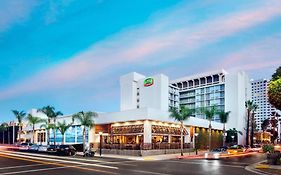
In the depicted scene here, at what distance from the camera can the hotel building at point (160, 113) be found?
187 ft

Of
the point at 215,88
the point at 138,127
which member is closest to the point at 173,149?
the point at 138,127

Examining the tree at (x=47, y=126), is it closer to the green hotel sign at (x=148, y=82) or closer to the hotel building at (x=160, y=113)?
the hotel building at (x=160, y=113)

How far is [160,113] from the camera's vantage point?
58.3 meters

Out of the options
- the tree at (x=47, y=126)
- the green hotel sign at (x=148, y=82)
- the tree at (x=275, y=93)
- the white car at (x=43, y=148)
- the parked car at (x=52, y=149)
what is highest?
the green hotel sign at (x=148, y=82)

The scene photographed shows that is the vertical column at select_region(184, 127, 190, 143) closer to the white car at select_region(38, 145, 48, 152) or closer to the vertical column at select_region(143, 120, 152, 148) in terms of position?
the vertical column at select_region(143, 120, 152, 148)

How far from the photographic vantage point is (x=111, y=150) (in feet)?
175

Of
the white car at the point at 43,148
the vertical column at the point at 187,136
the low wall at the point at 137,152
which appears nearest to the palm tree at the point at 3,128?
the white car at the point at 43,148

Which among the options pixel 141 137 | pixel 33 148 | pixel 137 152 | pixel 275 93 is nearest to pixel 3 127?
pixel 33 148

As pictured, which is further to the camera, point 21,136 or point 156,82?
point 156,82

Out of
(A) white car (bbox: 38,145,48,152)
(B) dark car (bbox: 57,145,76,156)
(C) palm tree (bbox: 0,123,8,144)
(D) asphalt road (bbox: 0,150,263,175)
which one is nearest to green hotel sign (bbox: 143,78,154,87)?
(C) palm tree (bbox: 0,123,8,144)

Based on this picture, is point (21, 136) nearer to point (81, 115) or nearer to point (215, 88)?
point (81, 115)

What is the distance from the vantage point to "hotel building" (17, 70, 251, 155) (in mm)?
56941

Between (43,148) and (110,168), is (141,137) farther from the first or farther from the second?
(110,168)

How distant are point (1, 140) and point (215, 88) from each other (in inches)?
3315
